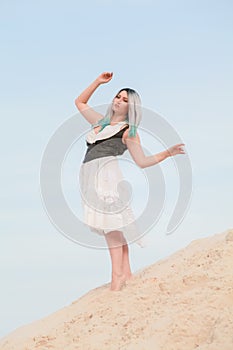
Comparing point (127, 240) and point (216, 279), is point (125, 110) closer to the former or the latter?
point (127, 240)

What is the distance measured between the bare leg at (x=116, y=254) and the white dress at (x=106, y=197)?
0.06 metres

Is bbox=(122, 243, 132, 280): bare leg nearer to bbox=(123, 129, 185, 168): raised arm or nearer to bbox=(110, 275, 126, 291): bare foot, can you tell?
bbox=(110, 275, 126, 291): bare foot

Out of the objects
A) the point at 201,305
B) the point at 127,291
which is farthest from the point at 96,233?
the point at 201,305

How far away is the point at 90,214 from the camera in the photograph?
5930 millimetres

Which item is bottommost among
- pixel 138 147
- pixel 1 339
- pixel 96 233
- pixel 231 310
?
pixel 231 310

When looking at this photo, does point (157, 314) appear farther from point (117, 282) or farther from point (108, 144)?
point (108, 144)

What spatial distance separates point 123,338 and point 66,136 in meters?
2.08

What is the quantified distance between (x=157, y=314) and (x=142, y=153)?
61.4 inches

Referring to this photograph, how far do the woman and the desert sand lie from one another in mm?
373

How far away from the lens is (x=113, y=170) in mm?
6004

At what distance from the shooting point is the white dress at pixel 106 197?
5887 mm

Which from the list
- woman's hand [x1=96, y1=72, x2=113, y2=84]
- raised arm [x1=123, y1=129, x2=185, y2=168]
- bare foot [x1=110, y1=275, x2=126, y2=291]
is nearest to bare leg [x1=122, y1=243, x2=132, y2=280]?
bare foot [x1=110, y1=275, x2=126, y2=291]

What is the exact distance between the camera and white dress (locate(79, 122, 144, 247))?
5.89 m

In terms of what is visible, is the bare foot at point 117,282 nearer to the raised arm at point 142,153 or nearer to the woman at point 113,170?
the woman at point 113,170
